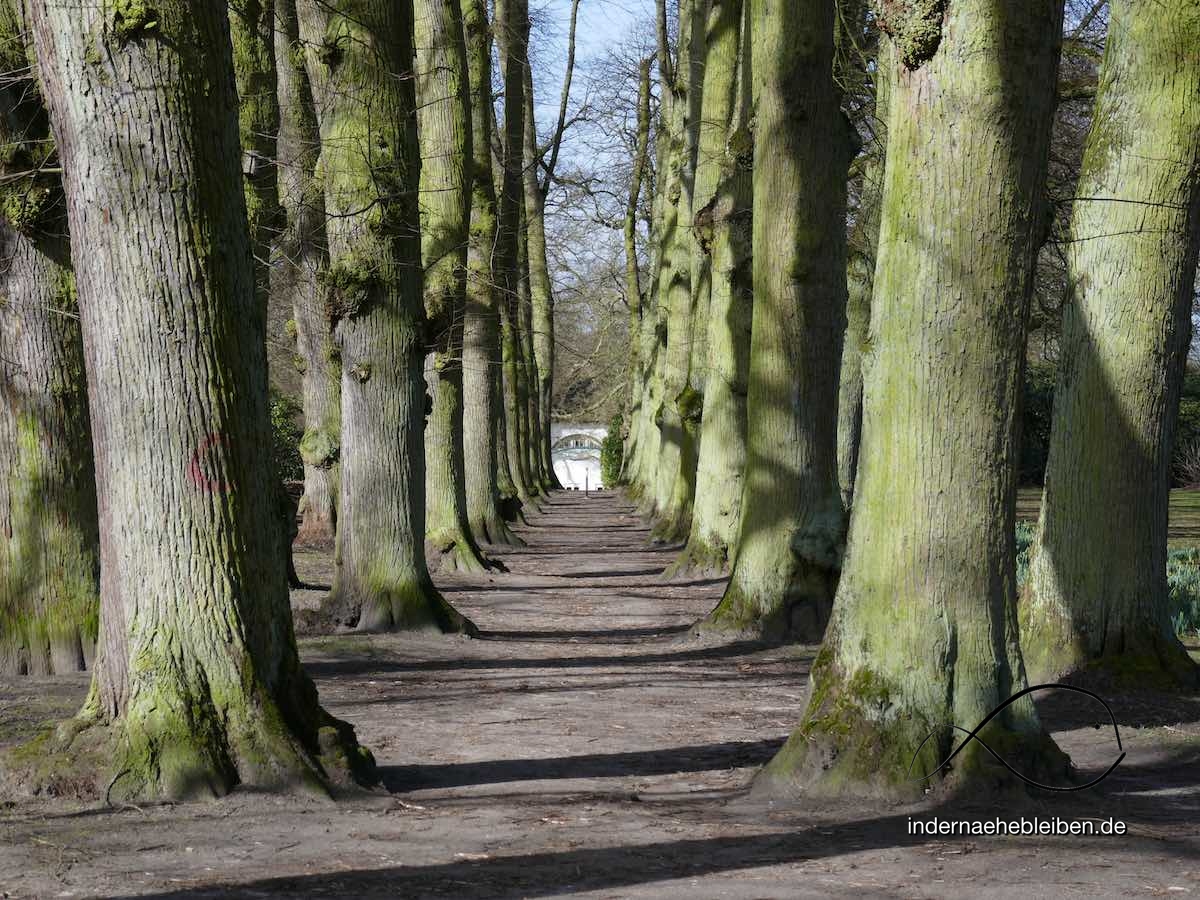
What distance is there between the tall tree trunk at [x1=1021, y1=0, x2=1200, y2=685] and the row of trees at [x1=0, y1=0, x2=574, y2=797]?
483 cm

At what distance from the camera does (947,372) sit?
571 cm

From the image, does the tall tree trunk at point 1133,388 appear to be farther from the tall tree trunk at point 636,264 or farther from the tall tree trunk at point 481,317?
the tall tree trunk at point 636,264

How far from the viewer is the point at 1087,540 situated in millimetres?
8547

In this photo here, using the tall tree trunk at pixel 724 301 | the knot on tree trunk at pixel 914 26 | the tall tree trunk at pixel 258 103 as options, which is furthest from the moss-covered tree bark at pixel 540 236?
the knot on tree trunk at pixel 914 26

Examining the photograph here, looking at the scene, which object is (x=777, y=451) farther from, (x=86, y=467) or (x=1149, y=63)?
(x=86, y=467)

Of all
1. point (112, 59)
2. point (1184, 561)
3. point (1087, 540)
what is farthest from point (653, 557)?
point (112, 59)

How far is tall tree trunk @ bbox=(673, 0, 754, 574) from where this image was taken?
15.0 metres

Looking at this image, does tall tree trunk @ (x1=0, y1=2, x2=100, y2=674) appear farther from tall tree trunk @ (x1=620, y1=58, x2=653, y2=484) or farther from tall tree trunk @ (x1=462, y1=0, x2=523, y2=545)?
tall tree trunk @ (x1=620, y1=58, x2=653, y2=484)

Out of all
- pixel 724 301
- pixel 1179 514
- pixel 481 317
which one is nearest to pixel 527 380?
pixel 1179 514

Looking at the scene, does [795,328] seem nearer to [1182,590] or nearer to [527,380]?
[1182,590]

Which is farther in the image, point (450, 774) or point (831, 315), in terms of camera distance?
point (831, 315)

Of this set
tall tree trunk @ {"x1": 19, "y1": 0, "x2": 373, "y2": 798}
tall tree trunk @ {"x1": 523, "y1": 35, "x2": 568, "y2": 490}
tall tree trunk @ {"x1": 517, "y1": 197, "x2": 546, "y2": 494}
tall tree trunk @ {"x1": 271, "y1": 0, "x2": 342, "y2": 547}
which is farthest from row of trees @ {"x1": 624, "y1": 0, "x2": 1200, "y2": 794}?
tall tree trunk @ {"x1": 517, "y1": 197, "x2": 546, "y2": 494}

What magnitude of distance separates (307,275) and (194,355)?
10108 mm

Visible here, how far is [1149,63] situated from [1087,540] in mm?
3094
